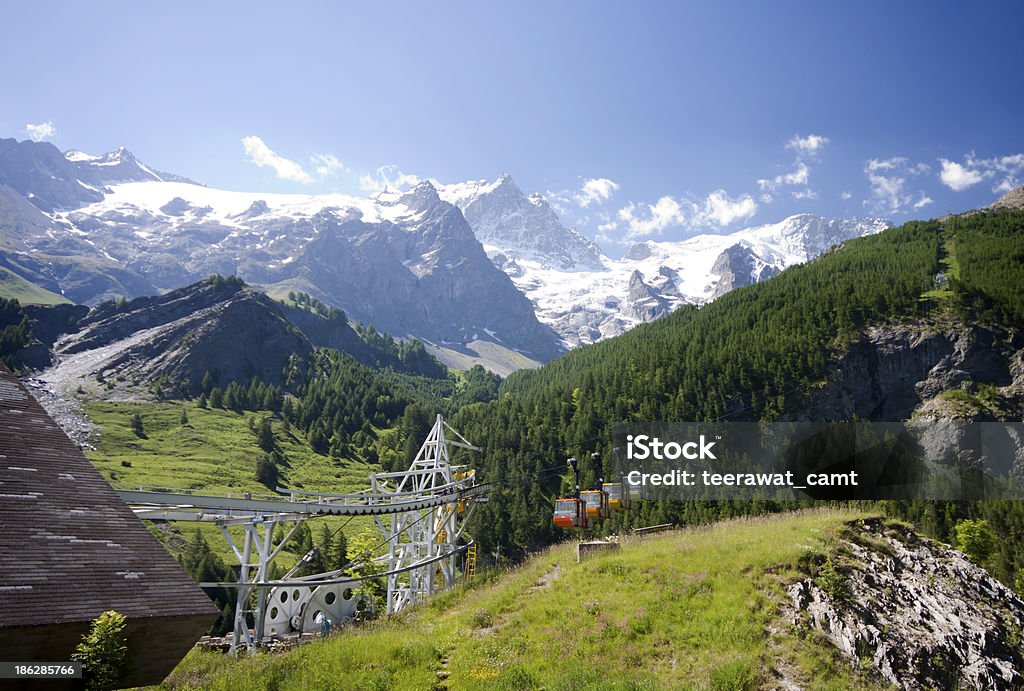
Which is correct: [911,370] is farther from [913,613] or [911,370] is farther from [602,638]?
[602,638]

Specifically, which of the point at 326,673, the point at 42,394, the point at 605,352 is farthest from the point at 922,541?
the point at 42,394

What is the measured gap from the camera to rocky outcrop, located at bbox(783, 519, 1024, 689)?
18188 millimetres

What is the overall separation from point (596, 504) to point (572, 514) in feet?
6.61

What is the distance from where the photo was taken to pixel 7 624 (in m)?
12.2

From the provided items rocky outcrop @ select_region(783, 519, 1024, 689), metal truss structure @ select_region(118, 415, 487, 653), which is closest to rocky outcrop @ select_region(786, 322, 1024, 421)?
rocky outcrop @ select_region(783, 519, 1024, 689)

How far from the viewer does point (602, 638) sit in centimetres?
2000

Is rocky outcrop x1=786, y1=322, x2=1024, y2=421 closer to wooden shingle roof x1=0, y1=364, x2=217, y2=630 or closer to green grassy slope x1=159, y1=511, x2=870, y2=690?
green grassy slope x1=159, y1=511, x2=870, y2=690

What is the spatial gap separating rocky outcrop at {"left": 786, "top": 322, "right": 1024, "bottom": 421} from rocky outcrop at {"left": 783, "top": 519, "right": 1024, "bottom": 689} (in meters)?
88.6

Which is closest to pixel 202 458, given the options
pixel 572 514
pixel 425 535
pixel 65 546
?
pixel 425 535

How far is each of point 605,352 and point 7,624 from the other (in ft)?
493

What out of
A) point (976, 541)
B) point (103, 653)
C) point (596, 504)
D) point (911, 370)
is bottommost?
point (976, 541)

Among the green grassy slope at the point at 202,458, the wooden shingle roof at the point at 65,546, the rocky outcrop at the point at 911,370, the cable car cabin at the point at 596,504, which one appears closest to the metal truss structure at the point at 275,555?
the wooden shingle roof at the point at 65,546

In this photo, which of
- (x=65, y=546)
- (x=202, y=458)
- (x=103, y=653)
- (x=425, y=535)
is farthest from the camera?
(x=202, y=458)

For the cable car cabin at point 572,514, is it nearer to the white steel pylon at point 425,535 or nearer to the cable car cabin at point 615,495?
the cable car cabin at point 615,495
